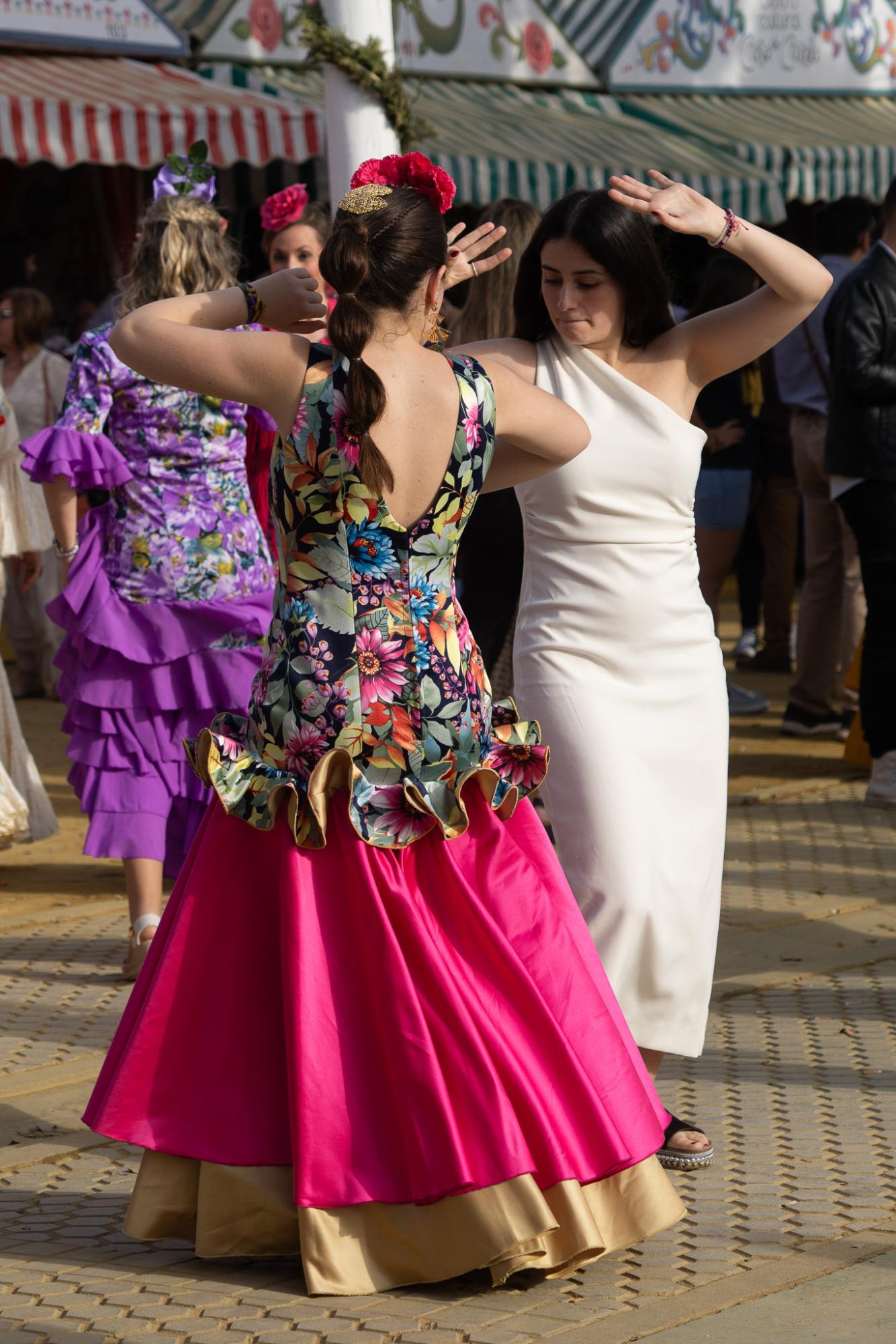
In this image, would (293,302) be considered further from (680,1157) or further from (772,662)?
(772,662)

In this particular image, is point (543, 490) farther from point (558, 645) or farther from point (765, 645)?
point (765, 645)

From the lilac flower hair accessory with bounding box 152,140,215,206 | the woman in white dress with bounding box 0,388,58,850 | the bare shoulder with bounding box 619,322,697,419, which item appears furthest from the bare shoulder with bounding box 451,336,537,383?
the woman in white dress with bounding box 0,388,58,850

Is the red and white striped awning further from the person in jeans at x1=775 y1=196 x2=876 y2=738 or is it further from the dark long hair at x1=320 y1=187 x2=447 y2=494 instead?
the dark long hair at x1=320 y1=187 x2=447 y2=494

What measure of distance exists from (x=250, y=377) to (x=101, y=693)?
258 cm

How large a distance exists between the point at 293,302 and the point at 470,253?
1.30 ft

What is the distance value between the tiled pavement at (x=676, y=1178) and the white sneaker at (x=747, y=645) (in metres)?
4.70

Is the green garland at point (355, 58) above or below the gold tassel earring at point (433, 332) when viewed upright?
above

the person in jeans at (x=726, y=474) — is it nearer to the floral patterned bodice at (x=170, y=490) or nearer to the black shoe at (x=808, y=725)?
the black shoe at (x=808, y=725)

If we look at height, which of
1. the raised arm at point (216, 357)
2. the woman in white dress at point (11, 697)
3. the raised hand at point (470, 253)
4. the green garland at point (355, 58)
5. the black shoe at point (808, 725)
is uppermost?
the green garland at point (355, 58)

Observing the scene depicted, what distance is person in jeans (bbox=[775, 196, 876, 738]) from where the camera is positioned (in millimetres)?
8586

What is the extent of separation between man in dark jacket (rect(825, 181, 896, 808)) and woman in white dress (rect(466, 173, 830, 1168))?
3.58 m

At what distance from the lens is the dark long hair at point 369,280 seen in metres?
3.05

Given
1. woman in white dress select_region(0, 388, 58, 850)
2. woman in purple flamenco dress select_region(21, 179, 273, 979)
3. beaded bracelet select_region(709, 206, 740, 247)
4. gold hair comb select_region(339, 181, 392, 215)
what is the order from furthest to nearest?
woman in white dress select_region(0, 388, 58, 850) → woman in purple flamenco dress select_region(21, 179, 273, 979) → beaded bracelet select_region(709, 206, 740, 247) → gold hair comb select_region(339, 181, 392, 215)

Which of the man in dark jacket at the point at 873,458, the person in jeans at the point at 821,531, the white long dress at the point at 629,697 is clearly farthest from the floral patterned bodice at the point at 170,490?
the person in jeans at the point at 821,531
